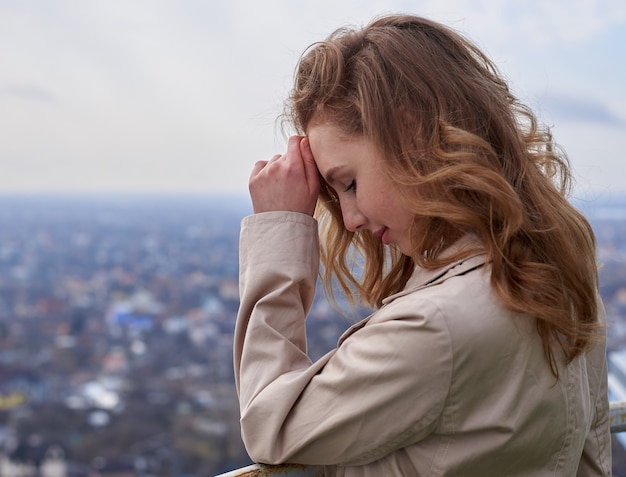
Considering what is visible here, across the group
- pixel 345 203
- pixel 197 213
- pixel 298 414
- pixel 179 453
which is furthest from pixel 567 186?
pixel 197 213

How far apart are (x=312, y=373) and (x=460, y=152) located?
38 cm

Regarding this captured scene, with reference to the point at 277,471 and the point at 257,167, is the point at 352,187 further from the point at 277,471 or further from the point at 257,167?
the point at 277,471

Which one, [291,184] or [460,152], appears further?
[291,184]

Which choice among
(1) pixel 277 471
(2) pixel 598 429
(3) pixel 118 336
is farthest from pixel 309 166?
(3) pixel 118 336

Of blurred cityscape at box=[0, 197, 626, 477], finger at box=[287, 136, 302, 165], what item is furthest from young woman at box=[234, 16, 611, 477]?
blurred cityscape at box=[0, 197, 626, 477]

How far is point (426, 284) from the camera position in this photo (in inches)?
43.6

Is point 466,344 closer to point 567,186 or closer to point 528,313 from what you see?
point 528,313

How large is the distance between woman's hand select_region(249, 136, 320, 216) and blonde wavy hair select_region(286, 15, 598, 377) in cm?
5

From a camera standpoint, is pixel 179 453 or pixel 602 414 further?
pixel 179 453

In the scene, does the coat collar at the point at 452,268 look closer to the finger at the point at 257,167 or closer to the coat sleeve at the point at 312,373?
the coat sleeve at the point at 312,373

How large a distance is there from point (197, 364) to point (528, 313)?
1457 centimetres

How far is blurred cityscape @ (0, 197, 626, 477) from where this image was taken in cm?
1382

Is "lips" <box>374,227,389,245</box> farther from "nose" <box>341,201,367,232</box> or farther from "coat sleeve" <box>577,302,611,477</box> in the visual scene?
"coat sleeve" <box>577,302,611,477</box>

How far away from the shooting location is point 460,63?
4.05 ft
